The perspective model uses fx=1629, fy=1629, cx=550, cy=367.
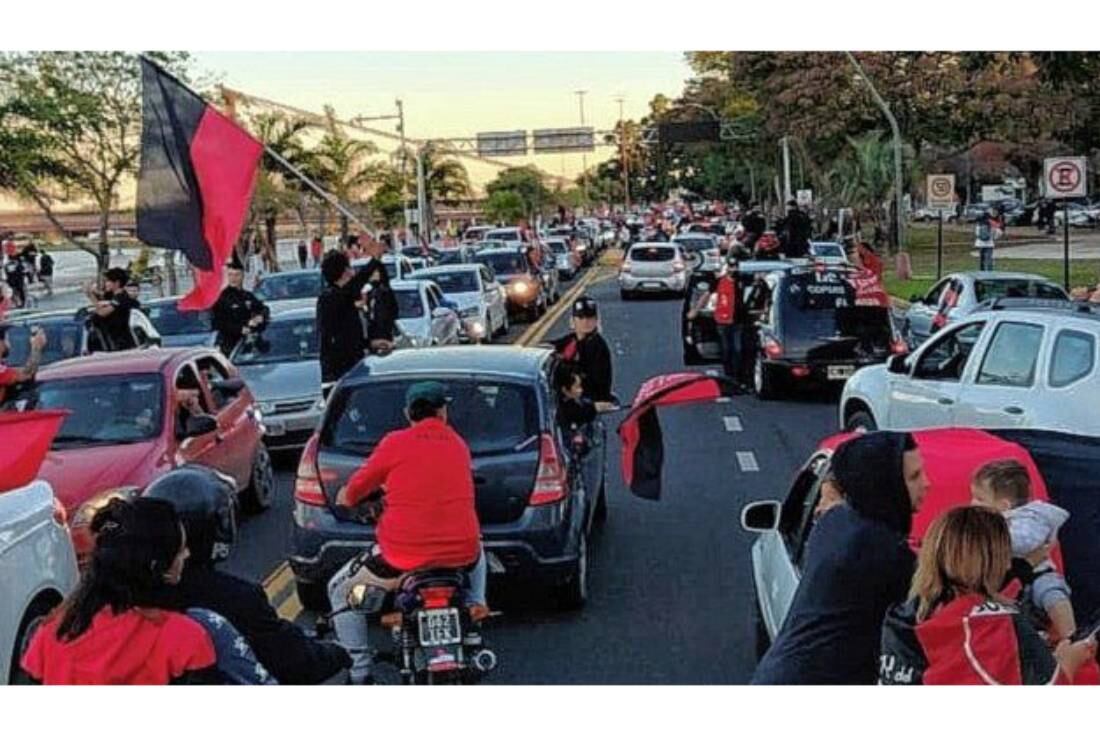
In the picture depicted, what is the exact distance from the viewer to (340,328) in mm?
14016

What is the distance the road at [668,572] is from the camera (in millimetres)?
8008

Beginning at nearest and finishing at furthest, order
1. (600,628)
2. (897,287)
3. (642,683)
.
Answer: (642,683), (600,628), (897,287)

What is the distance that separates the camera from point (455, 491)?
6793mm

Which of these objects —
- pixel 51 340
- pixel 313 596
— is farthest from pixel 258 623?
pixel 51 340

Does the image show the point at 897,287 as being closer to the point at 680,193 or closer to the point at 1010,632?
the point at 1010,632

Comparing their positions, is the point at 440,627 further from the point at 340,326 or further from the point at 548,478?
the point at 340,326

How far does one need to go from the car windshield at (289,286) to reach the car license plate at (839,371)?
1024 centimetres

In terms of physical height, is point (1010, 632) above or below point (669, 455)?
above

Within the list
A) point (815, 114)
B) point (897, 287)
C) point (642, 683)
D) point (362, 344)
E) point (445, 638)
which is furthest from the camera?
point (815, 114)

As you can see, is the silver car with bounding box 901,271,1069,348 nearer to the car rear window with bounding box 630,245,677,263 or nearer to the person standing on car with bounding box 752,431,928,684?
the person standing on car with bounding box 752,431,928,684

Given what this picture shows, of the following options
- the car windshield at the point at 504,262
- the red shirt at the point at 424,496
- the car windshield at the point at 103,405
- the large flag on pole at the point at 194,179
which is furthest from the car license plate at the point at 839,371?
the car windshield at the point at 504,262

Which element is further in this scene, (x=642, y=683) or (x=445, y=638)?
(x=642, y=683)

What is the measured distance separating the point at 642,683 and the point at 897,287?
32065 millimetres

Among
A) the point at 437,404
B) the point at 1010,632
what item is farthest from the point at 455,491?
the point at 1010,632
